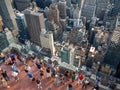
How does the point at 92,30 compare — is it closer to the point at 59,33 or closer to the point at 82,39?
the point at 82,39

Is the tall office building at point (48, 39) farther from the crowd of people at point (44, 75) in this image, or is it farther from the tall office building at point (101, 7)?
the tall office building at point (101, 7)

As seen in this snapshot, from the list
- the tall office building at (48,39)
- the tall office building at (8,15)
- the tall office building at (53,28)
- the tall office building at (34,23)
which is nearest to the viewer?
the tall office building at (48,39)

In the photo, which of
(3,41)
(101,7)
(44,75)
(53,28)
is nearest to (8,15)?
(53,28)

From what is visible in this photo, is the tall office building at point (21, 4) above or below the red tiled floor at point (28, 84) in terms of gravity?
below

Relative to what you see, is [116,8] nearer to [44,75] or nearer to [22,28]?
[22,28]

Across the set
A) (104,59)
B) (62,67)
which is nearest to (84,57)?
(104,59)

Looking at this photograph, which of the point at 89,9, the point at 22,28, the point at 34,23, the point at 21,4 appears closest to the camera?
the point at 34,23


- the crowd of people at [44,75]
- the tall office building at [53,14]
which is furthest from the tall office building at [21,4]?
the crowd of people at [44,75]
